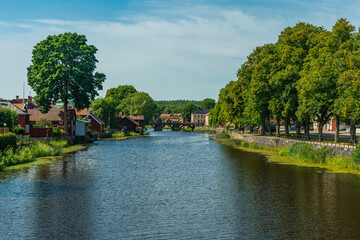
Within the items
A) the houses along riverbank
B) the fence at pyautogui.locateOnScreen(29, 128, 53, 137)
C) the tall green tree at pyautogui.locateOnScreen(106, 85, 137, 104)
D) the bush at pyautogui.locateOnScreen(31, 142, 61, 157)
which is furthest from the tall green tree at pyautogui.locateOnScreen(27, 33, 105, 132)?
the tall green tree at pyautogui.locateOnScreen(106, 85, 137, 104)

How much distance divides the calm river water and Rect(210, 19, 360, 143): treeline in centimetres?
1016

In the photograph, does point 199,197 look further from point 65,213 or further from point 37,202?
point 37,202

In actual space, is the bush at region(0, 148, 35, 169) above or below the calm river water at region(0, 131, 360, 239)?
above

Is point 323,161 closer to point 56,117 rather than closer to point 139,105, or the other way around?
point 56,117

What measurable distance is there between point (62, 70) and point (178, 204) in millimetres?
49491

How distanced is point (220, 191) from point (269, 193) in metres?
3.52

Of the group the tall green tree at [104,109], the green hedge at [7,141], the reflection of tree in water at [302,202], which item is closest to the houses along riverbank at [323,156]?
the reflection of tree in water at [302,202]

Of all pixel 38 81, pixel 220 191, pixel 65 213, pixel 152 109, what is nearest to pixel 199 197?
pixel 220 191

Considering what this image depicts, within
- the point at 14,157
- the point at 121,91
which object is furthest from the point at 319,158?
the point at 121,91

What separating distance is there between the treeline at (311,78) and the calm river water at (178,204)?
10163mm

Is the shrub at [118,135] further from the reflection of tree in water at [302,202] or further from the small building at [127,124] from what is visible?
the reflection of tree in water at [302,202]

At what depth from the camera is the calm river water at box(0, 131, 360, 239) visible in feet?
56.4

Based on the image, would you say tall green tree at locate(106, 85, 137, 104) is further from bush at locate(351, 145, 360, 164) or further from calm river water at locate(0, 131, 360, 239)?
bush at locate(351, 145, 360, 164)

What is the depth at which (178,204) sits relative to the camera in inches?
883
